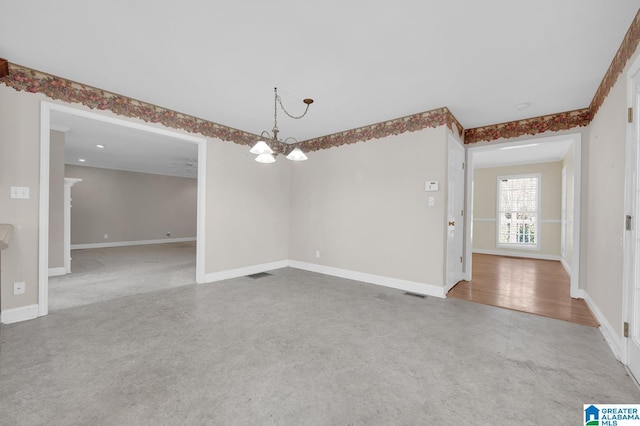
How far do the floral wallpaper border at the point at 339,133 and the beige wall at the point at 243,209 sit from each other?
40 cm

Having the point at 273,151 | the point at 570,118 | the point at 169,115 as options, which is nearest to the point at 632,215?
the point at 570,118

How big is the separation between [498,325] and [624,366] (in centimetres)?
Answer: 88

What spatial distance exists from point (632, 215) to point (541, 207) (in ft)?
21.4

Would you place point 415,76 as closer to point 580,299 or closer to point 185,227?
point 580,299

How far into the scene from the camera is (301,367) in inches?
78.7

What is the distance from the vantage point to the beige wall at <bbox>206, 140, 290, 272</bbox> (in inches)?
174

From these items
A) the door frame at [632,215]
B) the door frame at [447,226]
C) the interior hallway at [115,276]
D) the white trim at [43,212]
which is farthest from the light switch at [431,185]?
the white trim at [43,212]

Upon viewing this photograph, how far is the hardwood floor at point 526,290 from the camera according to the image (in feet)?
10.6

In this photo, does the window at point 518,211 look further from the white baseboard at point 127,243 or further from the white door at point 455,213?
the white baseboard at point 127,243

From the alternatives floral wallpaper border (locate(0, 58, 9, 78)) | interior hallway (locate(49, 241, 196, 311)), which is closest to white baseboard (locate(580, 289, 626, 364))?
interior hallway (locate(49, 241, 196, 311))

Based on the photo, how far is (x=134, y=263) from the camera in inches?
233

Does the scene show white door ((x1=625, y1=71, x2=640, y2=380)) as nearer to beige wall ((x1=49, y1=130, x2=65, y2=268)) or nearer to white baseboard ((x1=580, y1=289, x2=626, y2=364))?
white baseboard ((x1=580, y1=289, x2=626, y2=364))

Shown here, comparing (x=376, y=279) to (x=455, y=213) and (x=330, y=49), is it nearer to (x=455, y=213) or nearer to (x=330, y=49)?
(x=455, y=213)

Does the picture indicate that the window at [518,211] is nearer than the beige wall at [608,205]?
No
